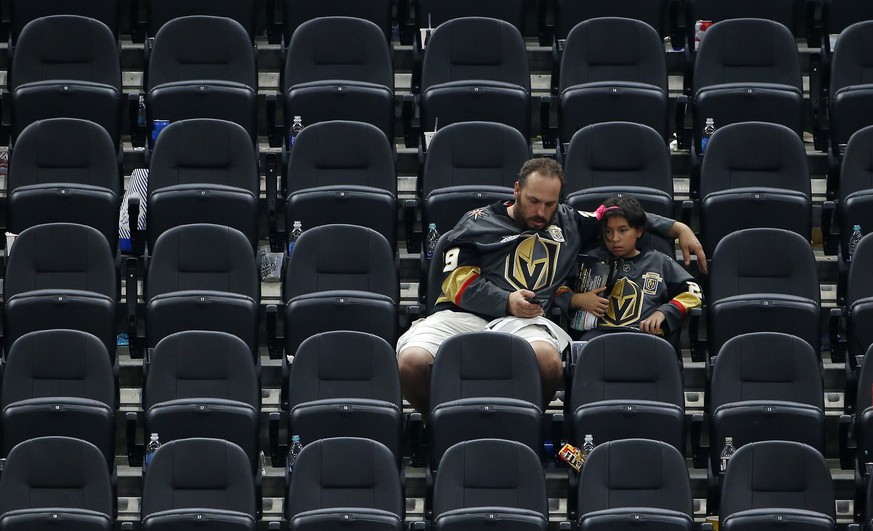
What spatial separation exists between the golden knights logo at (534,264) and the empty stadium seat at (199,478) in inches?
47.8

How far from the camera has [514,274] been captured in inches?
294

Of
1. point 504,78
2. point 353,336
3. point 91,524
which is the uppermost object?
point 504,78

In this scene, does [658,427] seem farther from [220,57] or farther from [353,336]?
[220,57]

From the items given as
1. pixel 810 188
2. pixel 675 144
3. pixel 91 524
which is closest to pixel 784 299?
pixel 810 188

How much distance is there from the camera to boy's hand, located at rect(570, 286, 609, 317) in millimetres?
7398

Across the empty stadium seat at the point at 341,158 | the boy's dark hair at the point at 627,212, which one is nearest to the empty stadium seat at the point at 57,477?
the empty stadium seat at the point at 341,158

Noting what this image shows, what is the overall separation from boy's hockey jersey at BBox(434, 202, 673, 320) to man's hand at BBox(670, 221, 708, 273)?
1.22 feet

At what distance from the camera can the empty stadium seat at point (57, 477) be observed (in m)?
6.95

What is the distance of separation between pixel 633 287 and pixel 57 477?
2.12 metres

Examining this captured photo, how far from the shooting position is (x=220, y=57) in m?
8.56

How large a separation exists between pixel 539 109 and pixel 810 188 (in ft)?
3.98

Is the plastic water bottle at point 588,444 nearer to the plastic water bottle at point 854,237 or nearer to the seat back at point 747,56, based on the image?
the plastic water bottle at point 854,237

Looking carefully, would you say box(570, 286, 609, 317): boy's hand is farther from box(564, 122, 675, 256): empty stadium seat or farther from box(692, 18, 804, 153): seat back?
box(692, 18, 804, 153): seat back

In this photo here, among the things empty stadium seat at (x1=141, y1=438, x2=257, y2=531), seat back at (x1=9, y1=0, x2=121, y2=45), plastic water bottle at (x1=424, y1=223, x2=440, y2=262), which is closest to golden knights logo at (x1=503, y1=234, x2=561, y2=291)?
plastic water bottle at (x1=424, y1=223, x2=440, y2=262)
